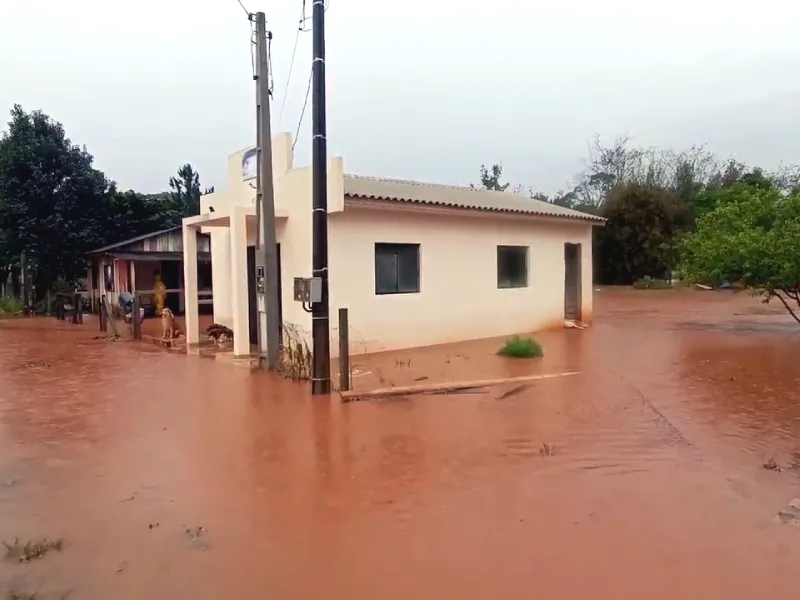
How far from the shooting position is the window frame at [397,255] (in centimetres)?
1348

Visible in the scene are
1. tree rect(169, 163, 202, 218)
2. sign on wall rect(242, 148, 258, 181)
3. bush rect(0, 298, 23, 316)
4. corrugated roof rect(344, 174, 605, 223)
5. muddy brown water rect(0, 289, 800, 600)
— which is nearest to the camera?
muddy brown water rect(0, 289, 800, 600)

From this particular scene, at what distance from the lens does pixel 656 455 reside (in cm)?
664

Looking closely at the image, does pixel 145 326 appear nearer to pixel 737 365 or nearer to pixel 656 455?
pixel 737 365

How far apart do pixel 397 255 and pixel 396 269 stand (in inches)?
11.2

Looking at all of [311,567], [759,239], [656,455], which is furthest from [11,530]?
[759,239]

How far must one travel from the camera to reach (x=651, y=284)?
1420 inches

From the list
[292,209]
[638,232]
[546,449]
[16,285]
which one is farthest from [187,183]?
[546,449]

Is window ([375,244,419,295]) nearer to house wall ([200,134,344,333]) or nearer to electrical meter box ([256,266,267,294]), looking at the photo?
house wall ([200,134,344,333])

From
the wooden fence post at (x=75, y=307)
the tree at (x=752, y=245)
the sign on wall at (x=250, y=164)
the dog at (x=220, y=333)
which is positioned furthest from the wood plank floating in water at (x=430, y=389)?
the wooden fence post at (x=75, y=307)

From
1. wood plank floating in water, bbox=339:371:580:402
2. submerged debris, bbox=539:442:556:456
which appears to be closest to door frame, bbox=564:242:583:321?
wood plank floating in water, bbox=339:371:580:402

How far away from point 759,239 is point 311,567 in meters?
14.7

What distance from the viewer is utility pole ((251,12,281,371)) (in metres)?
12.1

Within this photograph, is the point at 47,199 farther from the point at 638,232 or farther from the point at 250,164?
the point at 638,232

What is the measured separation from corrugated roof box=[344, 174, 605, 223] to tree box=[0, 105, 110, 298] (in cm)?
1436
